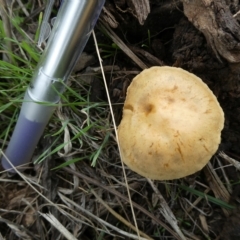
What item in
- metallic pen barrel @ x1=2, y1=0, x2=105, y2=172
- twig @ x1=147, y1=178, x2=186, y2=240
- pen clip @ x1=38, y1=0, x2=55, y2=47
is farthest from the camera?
twig @ x1=147, y1=178, x2=186, y2=240

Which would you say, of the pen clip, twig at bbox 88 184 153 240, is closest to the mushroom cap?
twig at bbox 88 184 153 240

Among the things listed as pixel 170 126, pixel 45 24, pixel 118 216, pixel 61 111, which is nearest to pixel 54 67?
pixel 45 24

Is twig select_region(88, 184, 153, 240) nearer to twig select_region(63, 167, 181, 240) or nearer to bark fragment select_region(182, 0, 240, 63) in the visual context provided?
twig select_region(63, 167, 181, 240)

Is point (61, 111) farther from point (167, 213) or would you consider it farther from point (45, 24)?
point (167, 213)

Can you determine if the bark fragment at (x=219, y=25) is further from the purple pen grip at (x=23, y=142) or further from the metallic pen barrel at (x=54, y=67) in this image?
the purple pen grip at (x=23, y=142)

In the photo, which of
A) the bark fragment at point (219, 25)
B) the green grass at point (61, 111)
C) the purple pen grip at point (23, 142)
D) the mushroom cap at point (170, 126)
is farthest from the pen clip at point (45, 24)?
the bark fragment at point (219, 25)
